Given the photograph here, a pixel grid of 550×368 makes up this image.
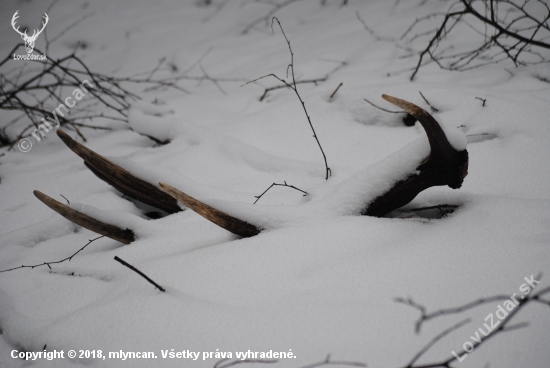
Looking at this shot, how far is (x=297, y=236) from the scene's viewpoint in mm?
947

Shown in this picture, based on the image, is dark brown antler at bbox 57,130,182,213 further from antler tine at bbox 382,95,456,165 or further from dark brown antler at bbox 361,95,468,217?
antler tine at bbox 382,95,456,165

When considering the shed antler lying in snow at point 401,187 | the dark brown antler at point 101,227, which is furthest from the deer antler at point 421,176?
the dark brown antler at point 101,227

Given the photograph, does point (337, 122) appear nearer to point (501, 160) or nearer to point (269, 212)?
point (501, 160)

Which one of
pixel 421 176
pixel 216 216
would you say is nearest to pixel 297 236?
pixel 216 216

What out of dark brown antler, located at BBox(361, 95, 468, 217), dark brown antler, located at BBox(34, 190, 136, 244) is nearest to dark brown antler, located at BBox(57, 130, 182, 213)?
dark brown antler, located at BBox(34, 190, 136, 244)

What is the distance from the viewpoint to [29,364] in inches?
31.2

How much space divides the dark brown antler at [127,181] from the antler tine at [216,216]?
357 millimetres

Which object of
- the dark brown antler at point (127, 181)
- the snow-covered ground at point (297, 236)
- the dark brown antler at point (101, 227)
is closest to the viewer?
the snow-covered ground at point (297, 236)

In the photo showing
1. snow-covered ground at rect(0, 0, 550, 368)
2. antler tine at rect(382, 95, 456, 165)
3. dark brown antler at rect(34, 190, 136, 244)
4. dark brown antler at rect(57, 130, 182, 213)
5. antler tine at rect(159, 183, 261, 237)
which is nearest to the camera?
snow-covered ground at rect(0, 0, 550, 368)

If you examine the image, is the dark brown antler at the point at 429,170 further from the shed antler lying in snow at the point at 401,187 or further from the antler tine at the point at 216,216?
the antler tine at the point at 216,216

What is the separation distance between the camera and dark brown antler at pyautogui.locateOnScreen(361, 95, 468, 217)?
0.88 meters

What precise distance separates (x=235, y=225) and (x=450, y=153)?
0.68 metres

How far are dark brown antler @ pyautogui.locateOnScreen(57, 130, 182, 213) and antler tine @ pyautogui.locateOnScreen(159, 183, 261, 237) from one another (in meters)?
0.36

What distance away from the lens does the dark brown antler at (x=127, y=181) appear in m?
1.31
